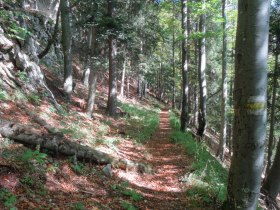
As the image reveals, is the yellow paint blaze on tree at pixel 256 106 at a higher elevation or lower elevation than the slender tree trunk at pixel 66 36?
lower

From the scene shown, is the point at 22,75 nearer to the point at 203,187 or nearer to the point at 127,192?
the point at 127,192

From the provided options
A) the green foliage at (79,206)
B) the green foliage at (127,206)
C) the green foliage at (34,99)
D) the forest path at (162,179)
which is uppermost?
the green foliage at (34,99)

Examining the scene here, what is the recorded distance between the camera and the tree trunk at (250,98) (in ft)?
11.2

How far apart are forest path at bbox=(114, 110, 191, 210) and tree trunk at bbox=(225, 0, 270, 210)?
2.33 meters

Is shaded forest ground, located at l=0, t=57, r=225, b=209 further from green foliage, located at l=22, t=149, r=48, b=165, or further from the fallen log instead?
the fallen log

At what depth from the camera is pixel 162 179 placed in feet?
24.8

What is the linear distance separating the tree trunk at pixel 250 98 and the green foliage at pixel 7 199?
3.18 meters

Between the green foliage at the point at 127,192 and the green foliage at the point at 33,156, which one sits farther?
the green foliage at the point at 127,192

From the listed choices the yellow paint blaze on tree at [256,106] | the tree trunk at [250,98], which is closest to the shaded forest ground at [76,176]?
the tree trunk at [250,98]

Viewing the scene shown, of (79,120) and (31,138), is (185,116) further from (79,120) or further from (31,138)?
(31,138)

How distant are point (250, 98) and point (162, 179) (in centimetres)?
460

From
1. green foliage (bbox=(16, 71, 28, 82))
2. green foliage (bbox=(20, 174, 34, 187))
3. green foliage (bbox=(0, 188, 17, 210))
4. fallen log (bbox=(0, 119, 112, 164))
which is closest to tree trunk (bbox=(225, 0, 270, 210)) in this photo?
green foliage (bbox=(0, 188, 17, 210))

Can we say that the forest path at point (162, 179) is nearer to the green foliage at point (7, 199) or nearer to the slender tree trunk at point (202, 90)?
the green foliage at point (7, 199)

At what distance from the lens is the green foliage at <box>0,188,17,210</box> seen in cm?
402
